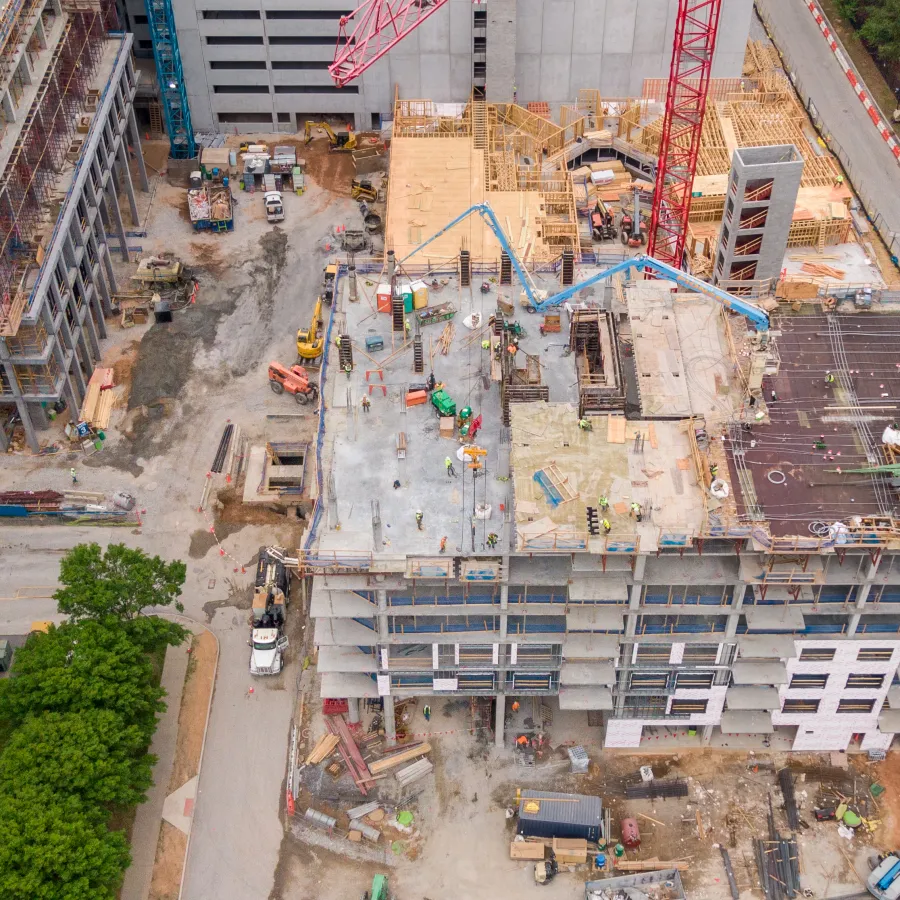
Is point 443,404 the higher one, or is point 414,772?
point 443,404

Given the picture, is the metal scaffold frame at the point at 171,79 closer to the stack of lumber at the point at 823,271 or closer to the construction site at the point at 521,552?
the construction site at the point at 521,552

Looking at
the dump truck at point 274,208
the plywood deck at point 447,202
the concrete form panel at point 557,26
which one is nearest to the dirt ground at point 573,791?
the plywood deck at point 447,202

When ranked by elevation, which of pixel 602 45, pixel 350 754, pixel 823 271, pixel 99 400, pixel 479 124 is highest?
pixel 602 45

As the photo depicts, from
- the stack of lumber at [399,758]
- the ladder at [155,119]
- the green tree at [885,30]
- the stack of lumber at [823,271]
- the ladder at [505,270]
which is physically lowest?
the stack of lumber at [399,758]

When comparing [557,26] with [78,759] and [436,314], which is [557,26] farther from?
[78,759]

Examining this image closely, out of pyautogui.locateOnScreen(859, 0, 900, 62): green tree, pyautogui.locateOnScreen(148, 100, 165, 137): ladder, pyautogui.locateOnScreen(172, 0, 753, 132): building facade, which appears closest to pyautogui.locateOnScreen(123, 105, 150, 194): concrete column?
pyautogui.locateOnScreen(148, 100, 165, 137): ladder

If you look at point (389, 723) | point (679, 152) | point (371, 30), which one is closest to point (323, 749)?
point (389, 723)
